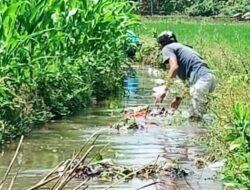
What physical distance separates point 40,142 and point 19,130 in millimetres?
282

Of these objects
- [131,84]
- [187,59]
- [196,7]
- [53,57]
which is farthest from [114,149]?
[196,7]

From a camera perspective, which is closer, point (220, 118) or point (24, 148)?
point (220, 118)

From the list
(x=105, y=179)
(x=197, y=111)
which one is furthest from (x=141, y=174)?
(x=197, y=111)

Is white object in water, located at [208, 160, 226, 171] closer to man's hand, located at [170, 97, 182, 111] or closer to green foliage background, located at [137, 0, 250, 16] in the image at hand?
man's hand, located at [170, 97, 182, 111]

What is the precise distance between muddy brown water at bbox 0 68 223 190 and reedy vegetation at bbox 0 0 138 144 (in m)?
0.27

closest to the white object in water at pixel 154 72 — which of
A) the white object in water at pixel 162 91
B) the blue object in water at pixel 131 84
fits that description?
the blue object in water at pixel 131 84

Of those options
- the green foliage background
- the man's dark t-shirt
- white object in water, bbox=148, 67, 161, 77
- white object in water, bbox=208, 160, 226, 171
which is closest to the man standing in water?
the man's dark t-shirt

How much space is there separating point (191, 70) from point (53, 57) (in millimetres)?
1874

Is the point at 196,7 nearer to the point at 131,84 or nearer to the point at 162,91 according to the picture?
the point at 131,84

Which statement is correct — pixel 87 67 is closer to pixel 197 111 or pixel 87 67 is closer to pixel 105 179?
pixel 197 111

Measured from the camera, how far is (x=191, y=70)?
37.9ft

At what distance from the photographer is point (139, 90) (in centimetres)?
1672

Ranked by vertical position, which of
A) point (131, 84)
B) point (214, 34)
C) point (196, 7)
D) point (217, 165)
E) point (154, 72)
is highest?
point (217, 165)

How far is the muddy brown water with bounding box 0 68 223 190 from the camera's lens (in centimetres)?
768
